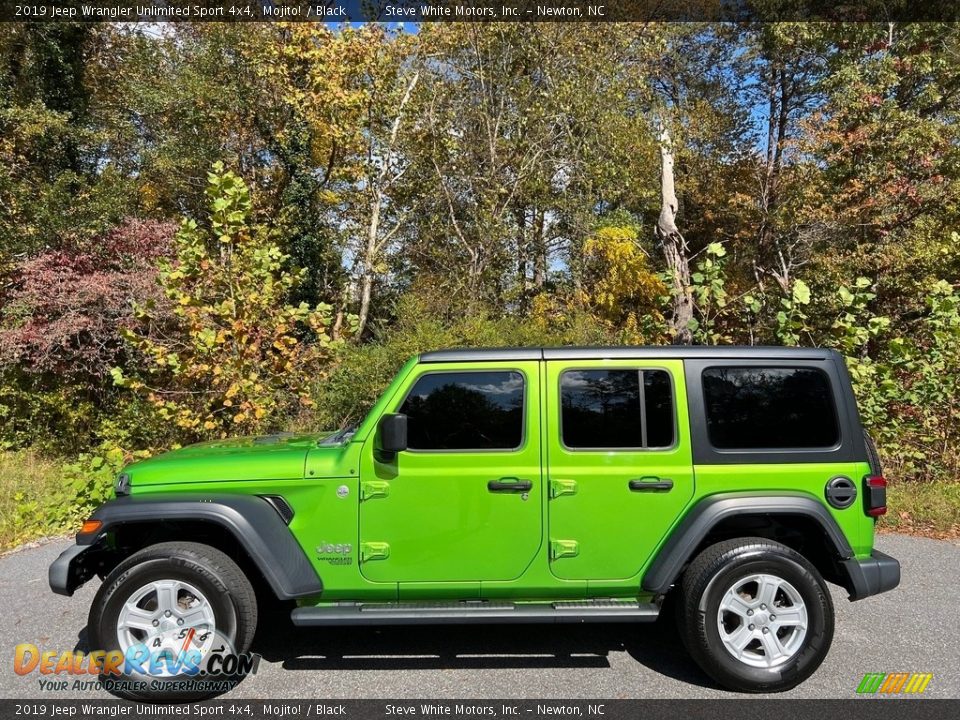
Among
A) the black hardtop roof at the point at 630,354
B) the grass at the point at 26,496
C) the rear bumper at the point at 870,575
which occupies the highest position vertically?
the black hardtop roof at the point at 630,354

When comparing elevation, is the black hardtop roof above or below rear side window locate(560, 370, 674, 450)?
above

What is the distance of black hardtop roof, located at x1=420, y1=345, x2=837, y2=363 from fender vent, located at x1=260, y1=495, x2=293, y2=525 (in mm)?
1054

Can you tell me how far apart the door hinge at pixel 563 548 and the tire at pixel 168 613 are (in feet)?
5.20

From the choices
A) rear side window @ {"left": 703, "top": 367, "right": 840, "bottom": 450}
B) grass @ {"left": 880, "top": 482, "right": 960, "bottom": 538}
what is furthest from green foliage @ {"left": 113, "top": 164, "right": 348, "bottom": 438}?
grass @ {"left": 880, "top": 482, "right": 960, "bottom": 538}

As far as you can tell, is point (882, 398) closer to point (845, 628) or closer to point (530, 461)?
point (845, 628)

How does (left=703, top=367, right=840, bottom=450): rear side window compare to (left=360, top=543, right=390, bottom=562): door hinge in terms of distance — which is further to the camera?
(left=703, top=367, right=840, bottom=450): rear side window

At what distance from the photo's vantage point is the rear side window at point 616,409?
346 cm

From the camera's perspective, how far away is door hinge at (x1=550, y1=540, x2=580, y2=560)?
339cm

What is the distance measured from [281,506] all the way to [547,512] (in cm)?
142

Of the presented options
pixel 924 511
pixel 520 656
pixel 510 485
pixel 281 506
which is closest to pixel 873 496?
pixel 510 485

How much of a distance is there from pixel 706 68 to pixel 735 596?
21315 millimetres

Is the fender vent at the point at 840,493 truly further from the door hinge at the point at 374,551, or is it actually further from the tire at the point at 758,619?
the door hinge at the point at 374,551

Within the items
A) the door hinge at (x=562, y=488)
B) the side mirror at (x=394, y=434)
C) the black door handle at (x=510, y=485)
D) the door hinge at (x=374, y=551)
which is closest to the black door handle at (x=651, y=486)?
the door hinge at (x=562, y=488)

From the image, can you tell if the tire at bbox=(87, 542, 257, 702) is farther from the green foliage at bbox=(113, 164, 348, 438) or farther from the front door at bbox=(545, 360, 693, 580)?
the green foliage at bbox=(113, 164, 348, 438)
